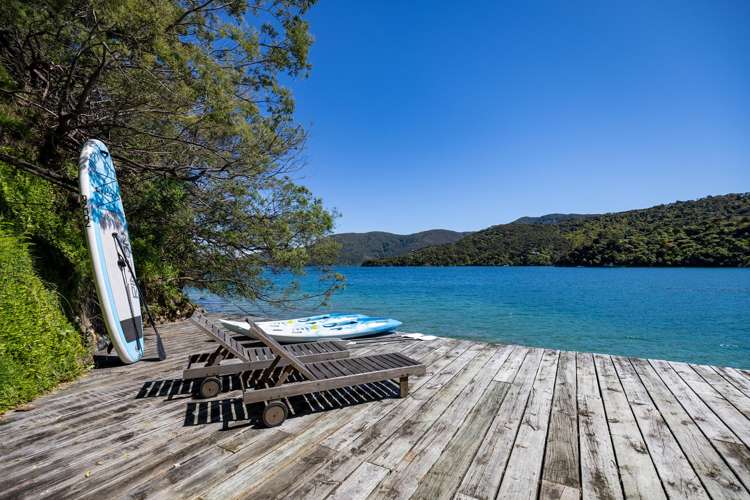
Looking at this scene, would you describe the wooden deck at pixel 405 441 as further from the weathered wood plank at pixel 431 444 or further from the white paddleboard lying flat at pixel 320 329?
the white paddleboard lying flat at pixel 320 329

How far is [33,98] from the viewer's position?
5562 mm

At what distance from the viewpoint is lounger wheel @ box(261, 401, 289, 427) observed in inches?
124

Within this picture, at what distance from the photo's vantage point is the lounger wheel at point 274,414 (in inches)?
124

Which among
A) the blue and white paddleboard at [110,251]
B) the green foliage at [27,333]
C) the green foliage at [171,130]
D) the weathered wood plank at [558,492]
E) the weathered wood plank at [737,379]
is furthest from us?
the green foliage at [171,130]

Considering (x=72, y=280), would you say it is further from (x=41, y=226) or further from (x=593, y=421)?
(x=593, y=421)

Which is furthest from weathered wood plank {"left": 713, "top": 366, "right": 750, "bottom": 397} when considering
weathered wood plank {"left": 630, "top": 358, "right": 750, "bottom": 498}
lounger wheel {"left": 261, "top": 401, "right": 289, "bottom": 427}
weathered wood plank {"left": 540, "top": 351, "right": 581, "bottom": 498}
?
lounger wheel {"left": 261, "top": 401, "right": 289, "bottom": 427}

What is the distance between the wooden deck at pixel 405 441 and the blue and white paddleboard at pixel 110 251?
72cm

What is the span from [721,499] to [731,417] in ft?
5.71

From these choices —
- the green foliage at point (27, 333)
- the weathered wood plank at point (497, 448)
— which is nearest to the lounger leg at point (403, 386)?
the weathered wood plank at point (497, 448)

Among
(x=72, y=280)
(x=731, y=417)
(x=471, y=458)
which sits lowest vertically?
(x=731, y=417)

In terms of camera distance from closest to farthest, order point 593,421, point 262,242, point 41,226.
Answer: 1. point 593,421
2. point 41,226
3. point 262,242

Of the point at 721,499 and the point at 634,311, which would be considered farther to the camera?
the point at 634,311

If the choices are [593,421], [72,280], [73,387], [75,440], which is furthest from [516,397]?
[72,280]

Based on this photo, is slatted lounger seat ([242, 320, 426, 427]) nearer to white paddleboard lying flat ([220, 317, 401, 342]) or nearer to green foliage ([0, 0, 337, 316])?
white paddleboard lying flat ([220, 317, 401, 342])
